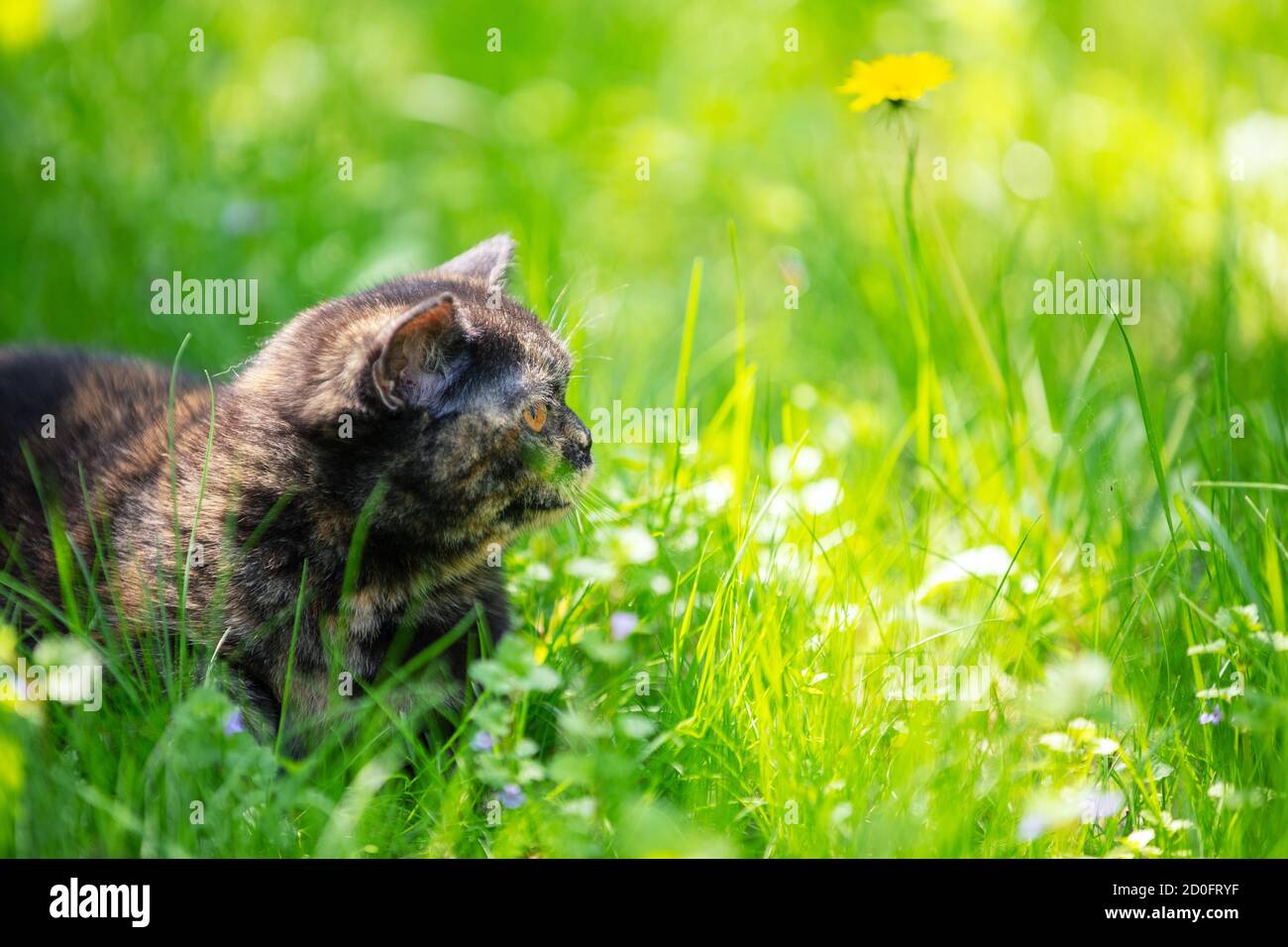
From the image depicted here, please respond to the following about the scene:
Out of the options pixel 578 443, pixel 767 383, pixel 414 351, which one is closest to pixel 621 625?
pixel 578 443

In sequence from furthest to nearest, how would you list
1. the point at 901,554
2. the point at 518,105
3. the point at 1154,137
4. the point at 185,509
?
the point at 518,105, the point at 1154,137, the point at 901,554, the point at 185,509

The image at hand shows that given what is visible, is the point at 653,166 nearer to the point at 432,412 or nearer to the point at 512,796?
the point at 432,412

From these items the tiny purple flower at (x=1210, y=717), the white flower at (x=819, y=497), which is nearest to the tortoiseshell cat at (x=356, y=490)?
the white flower at (x=819, y=497)

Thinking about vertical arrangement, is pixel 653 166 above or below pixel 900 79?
above

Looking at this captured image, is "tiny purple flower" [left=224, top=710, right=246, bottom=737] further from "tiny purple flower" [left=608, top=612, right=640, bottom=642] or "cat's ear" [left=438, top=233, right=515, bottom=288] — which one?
"cat's ear" [left=438, top=233, right=515, bottom=288]

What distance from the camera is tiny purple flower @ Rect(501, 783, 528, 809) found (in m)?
2.88

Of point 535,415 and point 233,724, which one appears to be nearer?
point 233,724

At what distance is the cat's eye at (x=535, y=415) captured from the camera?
3.34 m

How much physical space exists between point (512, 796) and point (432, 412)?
0.94 meters

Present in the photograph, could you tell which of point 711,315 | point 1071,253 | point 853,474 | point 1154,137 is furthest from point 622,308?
point 1154,137

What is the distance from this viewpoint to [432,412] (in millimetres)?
3201
